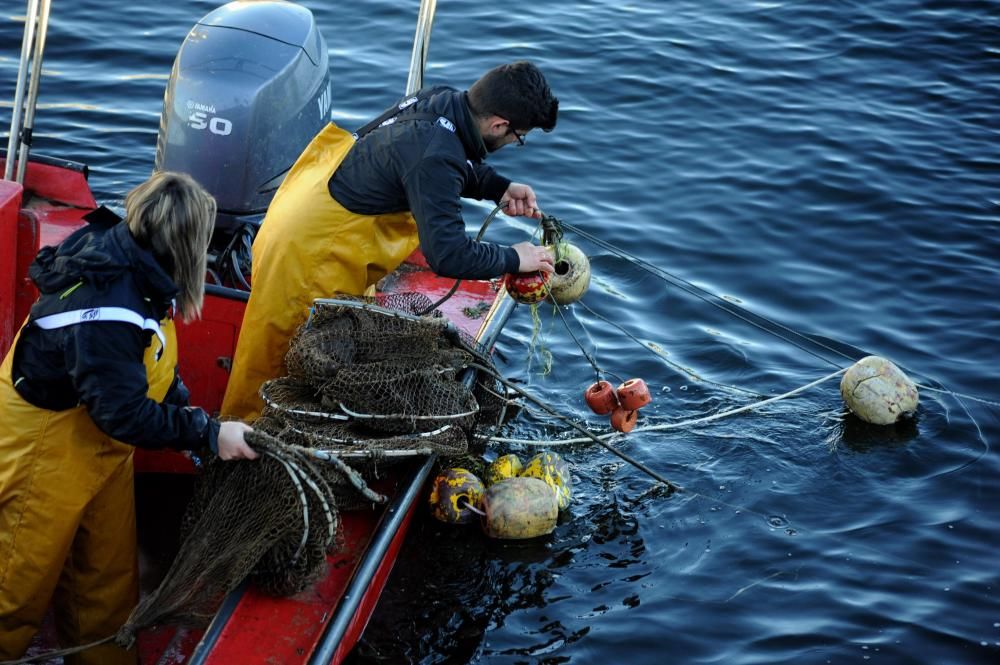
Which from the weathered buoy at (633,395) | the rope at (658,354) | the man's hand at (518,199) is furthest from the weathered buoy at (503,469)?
the rope at (658,354)

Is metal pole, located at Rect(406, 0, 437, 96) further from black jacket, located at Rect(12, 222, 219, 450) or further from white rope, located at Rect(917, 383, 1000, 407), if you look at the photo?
white rope, located at Rect(917, 383, 1000, 407)

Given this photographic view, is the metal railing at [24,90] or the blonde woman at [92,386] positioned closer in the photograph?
the blonde woman at [92,386]

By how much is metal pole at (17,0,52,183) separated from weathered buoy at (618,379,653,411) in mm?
3273

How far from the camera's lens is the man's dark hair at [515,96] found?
478cm

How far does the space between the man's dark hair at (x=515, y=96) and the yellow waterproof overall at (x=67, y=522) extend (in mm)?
1678

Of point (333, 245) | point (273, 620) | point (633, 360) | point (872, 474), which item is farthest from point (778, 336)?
point (273, 620)

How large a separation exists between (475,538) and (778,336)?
131 inches

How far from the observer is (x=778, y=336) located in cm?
806

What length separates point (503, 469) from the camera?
5.64m

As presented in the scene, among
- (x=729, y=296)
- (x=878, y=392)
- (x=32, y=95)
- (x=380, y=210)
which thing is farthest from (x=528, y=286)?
(x=729, y=296)

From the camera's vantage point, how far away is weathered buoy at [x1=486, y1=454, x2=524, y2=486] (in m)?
5.61

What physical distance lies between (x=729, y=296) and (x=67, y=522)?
18.6 ft

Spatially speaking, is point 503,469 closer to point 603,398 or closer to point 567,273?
point 603,398

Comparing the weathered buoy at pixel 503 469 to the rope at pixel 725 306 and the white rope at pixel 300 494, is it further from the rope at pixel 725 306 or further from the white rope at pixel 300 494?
the rope at pixel 725 306
